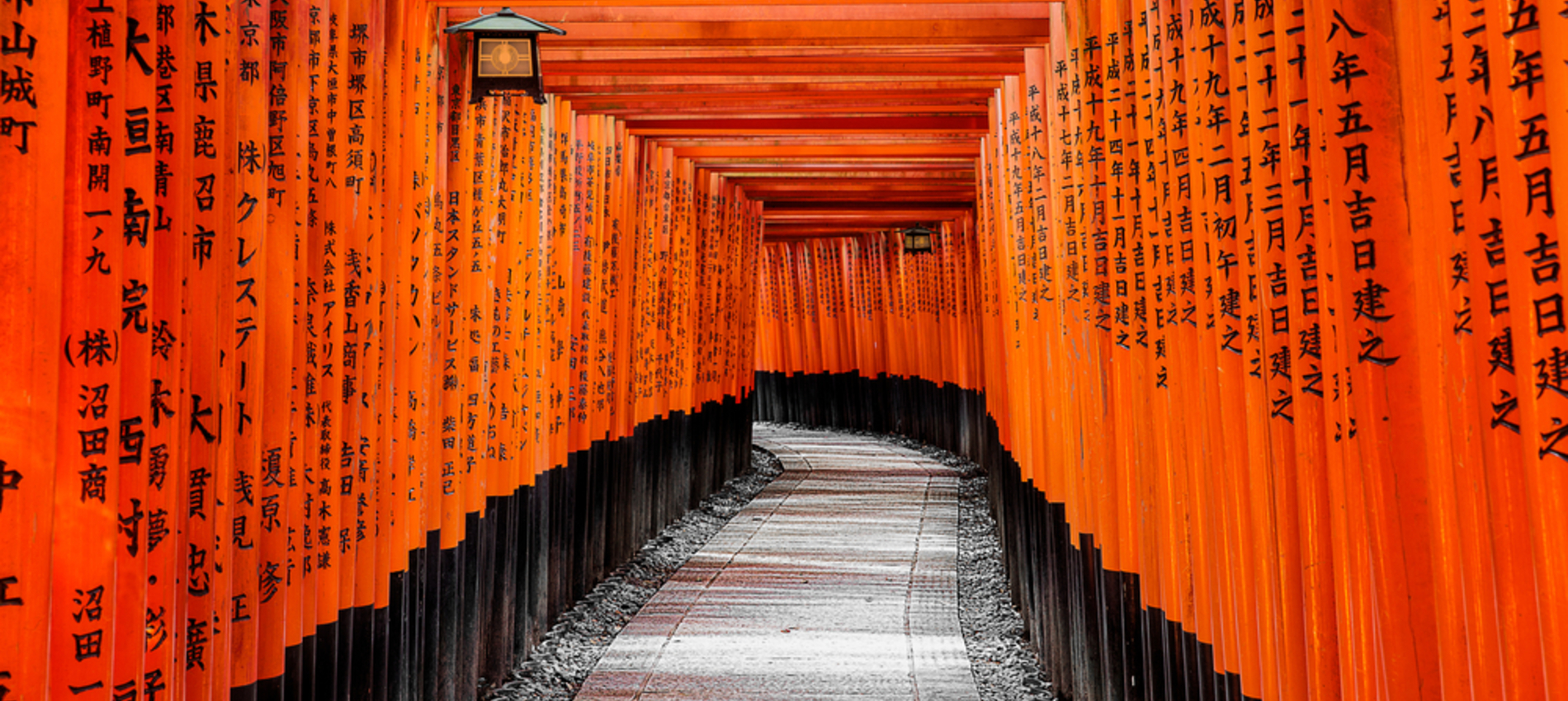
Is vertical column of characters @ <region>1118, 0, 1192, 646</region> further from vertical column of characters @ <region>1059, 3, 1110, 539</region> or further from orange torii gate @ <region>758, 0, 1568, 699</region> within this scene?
vertical column of characters @ <region>1059, 3, 1110, 539</region>

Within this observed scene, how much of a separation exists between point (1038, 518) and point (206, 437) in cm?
421

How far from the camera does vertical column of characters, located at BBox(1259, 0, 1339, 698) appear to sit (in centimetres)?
218

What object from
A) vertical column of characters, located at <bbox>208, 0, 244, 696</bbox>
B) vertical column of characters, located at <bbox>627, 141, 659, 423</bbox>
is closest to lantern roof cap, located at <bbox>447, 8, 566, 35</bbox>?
vertical column of characters, located at <bbox>208, 0, 244, 696</bbox>

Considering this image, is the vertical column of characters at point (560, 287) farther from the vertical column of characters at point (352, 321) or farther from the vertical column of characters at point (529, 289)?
the vertical column of characters at point (352, 321)

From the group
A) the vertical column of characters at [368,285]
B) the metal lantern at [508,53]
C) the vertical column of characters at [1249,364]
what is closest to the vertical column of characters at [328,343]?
the vertical column of characters at [368,285]

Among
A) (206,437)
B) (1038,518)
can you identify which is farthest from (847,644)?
(206,437)

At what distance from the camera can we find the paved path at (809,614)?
537cm

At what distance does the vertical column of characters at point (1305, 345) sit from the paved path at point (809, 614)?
10.0ft

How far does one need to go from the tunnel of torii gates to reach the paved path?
60cm

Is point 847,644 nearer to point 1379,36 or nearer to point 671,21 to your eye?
point 671,21

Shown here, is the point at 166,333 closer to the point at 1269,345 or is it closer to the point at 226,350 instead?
the point at 226,350

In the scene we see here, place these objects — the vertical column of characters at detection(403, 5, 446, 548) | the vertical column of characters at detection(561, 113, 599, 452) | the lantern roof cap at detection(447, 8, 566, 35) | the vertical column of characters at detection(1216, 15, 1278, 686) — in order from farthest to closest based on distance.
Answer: the vertical column of characters at detection(561, 113, 599, 452)
the lantern roof cap at detection(447, 8, 566, 35)
the vertical column of characters at detection(403, 5, 446, 548)
the vertical column of characters at detection(1216, 15, 1278, 686)

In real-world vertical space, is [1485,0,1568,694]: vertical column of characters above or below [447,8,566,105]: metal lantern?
below

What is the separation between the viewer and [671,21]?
5414 mm
